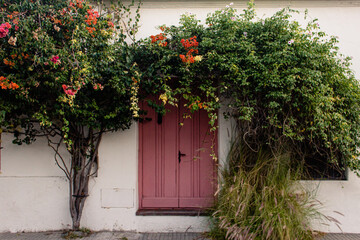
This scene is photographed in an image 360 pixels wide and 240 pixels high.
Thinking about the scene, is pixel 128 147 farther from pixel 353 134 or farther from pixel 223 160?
pixel 353 134

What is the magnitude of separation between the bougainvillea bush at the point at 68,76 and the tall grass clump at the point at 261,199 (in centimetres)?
204

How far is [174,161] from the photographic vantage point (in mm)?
5355

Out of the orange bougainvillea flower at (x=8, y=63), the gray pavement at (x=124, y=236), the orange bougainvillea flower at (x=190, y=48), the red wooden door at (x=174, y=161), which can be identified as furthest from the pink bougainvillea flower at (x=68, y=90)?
the gray pavement at (x=124, y=236)

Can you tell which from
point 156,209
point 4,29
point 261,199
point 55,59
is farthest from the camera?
point 156,209

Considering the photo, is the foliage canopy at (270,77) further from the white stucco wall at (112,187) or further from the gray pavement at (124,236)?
the gray pavement at (124,236)

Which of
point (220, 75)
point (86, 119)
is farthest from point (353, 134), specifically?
point (86, 119)

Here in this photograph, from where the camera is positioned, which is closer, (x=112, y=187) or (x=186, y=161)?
(x=112, y=187)

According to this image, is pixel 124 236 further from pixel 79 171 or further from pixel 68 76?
pixel 68 76

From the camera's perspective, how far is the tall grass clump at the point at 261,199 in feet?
13.0

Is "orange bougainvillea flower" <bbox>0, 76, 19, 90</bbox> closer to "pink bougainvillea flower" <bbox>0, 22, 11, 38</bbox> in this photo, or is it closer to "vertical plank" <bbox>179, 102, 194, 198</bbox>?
"pink bougainvillea flower" <bbox>0, 22, 11, 38</bbox>

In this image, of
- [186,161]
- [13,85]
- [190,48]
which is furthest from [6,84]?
[186,161]

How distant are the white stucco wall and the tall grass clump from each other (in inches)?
20.7

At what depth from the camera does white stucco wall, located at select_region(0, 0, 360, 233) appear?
16.4 ft

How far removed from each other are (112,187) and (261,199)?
8.57 feet
